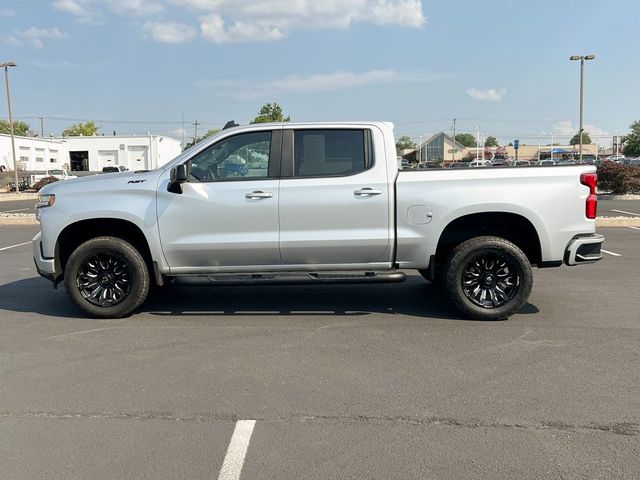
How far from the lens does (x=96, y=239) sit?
607cm

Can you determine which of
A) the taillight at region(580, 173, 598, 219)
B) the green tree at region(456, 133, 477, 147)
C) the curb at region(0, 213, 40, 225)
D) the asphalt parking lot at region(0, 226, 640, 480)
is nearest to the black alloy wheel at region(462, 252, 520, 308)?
the asphalt parking lot at region(0, 226, 640, 480)

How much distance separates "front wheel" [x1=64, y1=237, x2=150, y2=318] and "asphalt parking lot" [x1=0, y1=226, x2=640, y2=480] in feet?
0.66

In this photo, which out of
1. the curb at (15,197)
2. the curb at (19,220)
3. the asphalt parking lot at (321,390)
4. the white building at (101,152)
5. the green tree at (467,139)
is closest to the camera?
the asphalt parking lot at (321,390)

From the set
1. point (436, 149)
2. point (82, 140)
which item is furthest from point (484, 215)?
point (436, 149)

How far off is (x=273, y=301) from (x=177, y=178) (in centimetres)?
206

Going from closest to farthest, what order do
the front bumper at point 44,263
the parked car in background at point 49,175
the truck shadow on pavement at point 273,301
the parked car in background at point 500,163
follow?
the front bumper at point 44,263, the parked car in background at point 500,163, the truck shadow on pavement at point 273,301, the parked car in background at point 49,175

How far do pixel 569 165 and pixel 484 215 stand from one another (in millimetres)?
1007

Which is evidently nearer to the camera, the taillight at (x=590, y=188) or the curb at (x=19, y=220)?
the taillight at (x=590, y=188)

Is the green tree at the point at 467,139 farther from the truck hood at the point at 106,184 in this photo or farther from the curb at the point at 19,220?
the truck hood at the point at 106,184

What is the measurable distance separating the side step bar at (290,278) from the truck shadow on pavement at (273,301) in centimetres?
54

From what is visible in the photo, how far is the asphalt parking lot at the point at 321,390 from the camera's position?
3.26 metres

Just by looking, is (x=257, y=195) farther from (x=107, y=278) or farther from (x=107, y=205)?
(x=107, y=278)

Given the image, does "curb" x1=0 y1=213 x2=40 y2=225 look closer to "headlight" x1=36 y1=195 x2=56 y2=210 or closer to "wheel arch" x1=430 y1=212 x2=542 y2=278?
"headlight" x1=36 y1=195 x2=56 y2=210

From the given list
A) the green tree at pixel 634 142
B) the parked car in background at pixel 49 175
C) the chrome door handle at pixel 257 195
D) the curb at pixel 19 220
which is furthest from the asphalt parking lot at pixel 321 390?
the green tree at pixel 634 142
